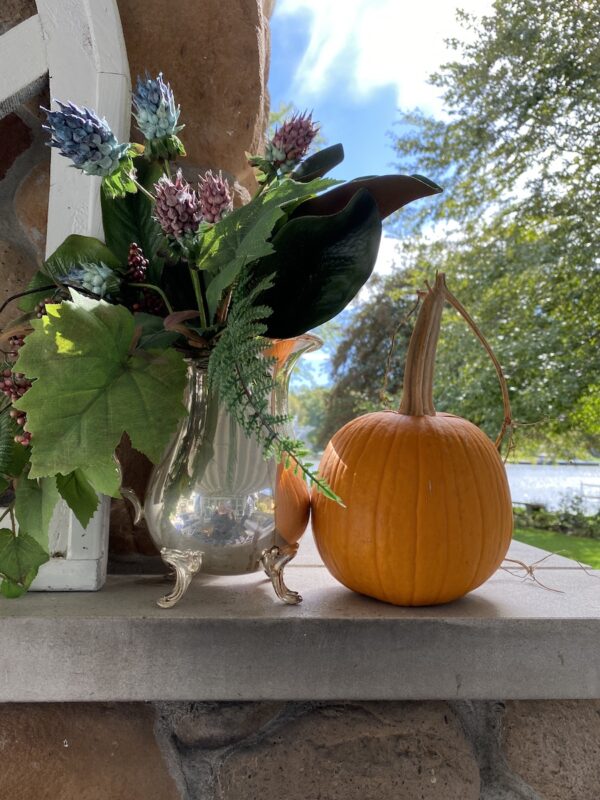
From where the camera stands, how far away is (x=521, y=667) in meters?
0.51

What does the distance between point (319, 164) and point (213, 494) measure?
0.32 metres

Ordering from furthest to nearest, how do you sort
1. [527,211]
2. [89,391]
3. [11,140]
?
[527,211] → [11,140] → [89,391]

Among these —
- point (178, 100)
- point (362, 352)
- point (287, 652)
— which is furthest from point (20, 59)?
point (362, 352)

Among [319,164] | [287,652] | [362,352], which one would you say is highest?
[362,352]

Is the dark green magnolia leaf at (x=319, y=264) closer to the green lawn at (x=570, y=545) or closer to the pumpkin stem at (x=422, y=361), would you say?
the pumpkin stem at (x=422, y=361)

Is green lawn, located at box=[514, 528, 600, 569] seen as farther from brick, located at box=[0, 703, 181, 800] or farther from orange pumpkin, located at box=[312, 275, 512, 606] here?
brick, located at box=[0, 703, 181, 800]

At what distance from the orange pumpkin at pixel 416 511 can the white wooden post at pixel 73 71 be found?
0.24 m

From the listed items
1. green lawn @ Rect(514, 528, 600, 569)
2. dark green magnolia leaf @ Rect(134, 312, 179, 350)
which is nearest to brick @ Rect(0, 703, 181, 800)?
dark green magnolia leaf @ Rect(134, 312, 179, 350)

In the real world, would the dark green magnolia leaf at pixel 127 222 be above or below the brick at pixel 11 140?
below

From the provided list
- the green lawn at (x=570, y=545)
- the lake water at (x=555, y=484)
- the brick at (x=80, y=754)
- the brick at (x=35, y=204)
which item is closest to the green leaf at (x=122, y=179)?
the brick at (x=35, y=204)

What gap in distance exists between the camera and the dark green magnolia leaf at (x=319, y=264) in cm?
48

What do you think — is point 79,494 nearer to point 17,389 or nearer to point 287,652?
point 17,389

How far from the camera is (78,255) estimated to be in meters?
0.55

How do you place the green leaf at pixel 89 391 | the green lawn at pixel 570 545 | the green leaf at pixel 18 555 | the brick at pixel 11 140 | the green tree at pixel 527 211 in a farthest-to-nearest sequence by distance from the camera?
the green tree at pixel 527 211 → the green lawn at pixel 570 545 → the brick at pixel 11 140 → the green leaf at pixel 18 555 → the green leaf at pixel 89 391
